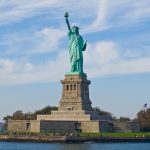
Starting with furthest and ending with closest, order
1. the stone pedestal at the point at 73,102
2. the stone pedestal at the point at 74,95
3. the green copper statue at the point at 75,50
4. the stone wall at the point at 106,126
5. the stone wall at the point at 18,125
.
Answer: the green copper statue at the point at 75,50 → the stone wall at the point at 18,125 → the stone pedestal at the point at 74,95 → the stone pedestal at the point at 73,102 → the stone wall at the point at 106,126

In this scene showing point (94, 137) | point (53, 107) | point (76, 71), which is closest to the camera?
point (94, 137)

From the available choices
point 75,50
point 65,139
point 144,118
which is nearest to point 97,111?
point 144,118

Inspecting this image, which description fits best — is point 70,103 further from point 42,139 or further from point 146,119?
point 146,119

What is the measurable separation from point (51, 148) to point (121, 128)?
28.7 meters

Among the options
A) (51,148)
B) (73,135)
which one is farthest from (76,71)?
(51,148)

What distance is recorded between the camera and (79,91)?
325 feet

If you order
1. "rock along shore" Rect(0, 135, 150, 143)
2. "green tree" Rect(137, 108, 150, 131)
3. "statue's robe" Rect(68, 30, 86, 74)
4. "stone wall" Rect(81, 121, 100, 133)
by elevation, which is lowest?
"rock along shore" Rect(0, 135, 150, 143)

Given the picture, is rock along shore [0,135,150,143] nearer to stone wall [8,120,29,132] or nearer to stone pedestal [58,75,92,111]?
stone wall [8,120,29,132]

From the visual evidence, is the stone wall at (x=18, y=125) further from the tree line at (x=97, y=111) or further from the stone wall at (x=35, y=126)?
the tree line at (x=97, y=111)

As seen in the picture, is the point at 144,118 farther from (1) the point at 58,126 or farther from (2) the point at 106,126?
(1) the point at 58,126

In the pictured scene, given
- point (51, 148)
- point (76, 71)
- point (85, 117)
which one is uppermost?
point (76, 71)

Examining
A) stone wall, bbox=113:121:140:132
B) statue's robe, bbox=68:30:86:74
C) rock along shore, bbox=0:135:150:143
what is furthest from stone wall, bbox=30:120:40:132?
stone wall, bbox=113:121:140:132

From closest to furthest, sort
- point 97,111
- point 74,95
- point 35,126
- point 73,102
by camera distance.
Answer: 1. point 35,126
2. point 73,102
3. point 74,95
4. point 97,111

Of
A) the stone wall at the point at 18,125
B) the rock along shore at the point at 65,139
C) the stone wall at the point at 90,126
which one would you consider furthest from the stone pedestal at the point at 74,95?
the rock along shore at the point at 65,139
